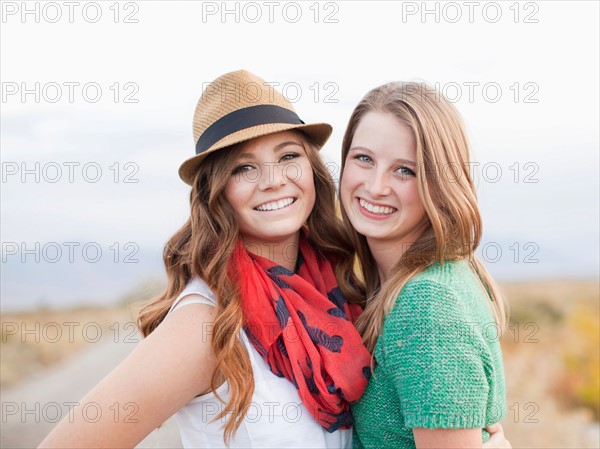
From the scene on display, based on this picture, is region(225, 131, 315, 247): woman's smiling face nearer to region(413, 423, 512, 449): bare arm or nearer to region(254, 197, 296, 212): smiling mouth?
region(254, 197, 296, 212): smiling mouth

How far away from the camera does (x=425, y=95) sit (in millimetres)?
2359

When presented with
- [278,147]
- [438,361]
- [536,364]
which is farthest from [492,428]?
[536,364]

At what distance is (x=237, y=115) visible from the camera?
2.45 metres

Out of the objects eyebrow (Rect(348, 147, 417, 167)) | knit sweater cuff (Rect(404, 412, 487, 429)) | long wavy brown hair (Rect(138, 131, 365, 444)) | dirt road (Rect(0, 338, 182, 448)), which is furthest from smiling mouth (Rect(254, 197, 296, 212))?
dirt road (Rect(0, 338, 182, 448))

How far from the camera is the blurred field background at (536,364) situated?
5449 millimetres

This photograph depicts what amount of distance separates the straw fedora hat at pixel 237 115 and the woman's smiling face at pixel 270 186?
71 mm

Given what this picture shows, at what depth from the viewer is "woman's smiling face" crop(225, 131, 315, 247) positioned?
2.46 meters

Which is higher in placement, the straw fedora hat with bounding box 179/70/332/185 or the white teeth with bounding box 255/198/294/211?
the straw fedora hat with bounding box 179/70/332/185

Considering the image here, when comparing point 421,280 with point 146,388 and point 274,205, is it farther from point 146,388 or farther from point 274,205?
point 146,388

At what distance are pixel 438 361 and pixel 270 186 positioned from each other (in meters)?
0.97

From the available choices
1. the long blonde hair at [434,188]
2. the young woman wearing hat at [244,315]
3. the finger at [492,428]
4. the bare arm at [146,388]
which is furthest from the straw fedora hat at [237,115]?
the finger at [492,428]

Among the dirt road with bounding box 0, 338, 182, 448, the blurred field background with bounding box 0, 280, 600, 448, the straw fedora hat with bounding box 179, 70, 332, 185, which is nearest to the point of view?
the straw fedora hat with bounding box 179, 70, 332, 185

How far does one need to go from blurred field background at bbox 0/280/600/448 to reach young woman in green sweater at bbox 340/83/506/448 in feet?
4.73

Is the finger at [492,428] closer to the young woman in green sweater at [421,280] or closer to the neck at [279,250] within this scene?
the young woman in green sweater at [421,280]
